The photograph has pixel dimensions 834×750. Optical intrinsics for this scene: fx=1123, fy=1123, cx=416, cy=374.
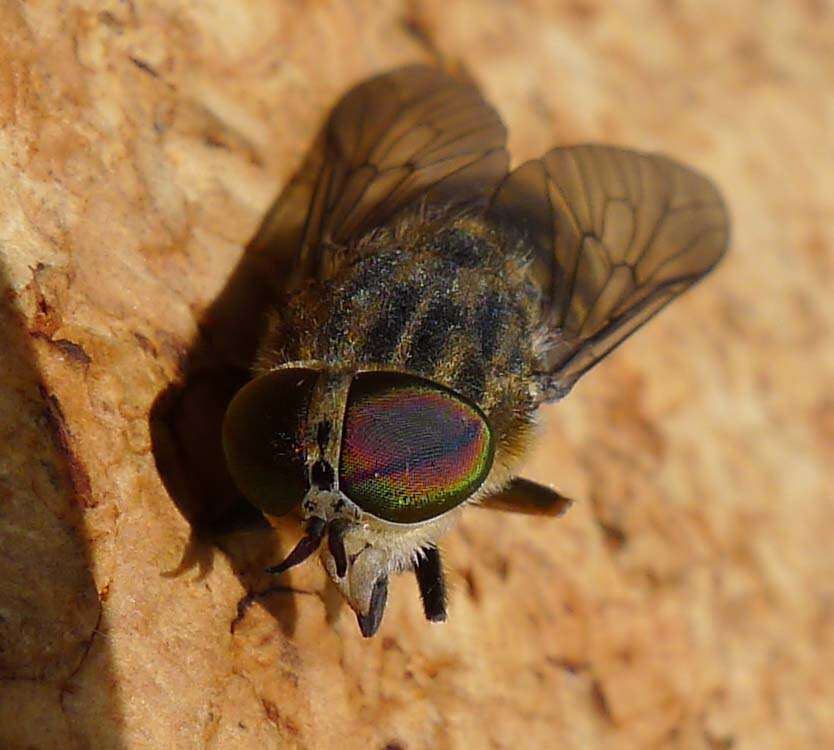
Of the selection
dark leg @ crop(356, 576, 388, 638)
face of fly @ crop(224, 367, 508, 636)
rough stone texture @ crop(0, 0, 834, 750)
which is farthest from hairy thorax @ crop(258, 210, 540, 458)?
dark leg @ crop(356, 576, 388, 638)

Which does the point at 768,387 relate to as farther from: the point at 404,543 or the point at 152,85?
the point at 152,85

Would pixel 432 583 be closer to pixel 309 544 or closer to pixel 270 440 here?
pixel 309 544

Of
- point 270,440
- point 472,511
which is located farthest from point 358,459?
point 472,511

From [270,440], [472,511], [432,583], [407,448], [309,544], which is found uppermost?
[407,448]

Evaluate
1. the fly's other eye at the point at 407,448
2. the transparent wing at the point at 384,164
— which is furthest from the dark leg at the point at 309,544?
the transparent wing at the point at 384,164

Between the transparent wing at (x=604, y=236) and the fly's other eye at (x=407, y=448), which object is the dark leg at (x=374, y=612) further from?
the transparent wing at (x=604, y=236)

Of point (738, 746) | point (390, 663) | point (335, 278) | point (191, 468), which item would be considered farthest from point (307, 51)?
point (738, 746)
